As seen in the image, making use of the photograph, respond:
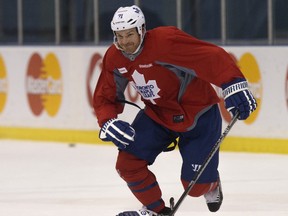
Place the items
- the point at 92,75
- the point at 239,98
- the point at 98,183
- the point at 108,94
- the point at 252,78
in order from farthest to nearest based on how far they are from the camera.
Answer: the point at 92,75 → the point at 252,78 → the point at 98,183 → the point at 108,94 → the point at 239,98

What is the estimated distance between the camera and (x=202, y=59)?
8.07 m

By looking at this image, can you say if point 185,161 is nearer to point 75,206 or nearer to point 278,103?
point 75,206

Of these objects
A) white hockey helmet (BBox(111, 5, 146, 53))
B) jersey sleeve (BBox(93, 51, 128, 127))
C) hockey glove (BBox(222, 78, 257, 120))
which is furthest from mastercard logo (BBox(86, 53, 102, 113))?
hockey glove (BBox(222, 78, 257, 120))

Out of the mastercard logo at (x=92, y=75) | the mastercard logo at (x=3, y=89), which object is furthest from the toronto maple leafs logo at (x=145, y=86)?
the mastercard logo at (x=3, y=89)

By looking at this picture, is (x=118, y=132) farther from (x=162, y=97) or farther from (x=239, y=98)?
(x=239, y=98)

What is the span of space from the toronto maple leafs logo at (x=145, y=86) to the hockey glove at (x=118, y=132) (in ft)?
0.75

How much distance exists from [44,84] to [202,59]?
8.10m

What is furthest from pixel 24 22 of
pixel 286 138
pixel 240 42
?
pixel 286 138

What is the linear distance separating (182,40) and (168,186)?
336 centimetres

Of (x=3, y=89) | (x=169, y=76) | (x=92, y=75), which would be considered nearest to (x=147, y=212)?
(x=169, y=76)

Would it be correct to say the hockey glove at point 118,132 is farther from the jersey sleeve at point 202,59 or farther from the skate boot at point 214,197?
the skate boot at point 214,197

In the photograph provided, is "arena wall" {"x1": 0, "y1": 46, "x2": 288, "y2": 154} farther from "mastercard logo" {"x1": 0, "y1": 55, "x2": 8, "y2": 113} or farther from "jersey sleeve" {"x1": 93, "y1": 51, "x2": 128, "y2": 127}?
"jersey sleeve" {"x1": 93, "y1": 51, "x2": 128, "y2": 127}

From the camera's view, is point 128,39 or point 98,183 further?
point 98,183

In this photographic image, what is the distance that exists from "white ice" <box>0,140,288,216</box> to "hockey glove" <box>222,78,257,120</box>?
1.58 m
